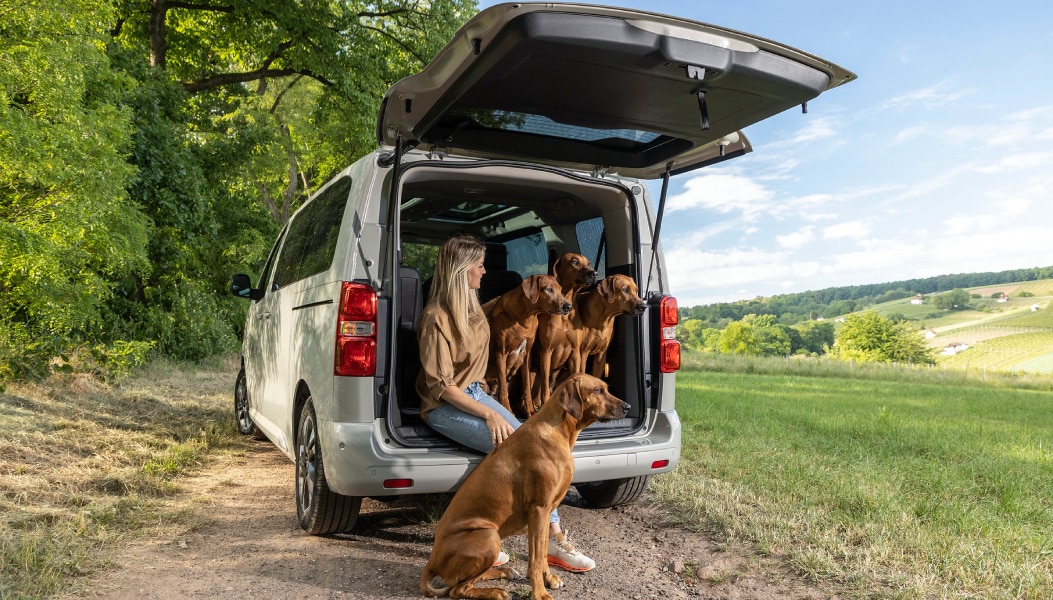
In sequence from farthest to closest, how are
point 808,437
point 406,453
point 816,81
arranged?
point 808,437
point 406,453
point 816,81

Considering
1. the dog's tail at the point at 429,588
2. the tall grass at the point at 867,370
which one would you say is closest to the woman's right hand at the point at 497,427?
the dog's tail at the point at 429,588

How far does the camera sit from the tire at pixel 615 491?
4504mm

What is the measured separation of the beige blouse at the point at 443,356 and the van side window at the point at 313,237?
0.64 metres

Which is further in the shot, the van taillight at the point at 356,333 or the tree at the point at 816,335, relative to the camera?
the tree at the point at 816,335

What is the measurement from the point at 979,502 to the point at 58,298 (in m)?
9.13

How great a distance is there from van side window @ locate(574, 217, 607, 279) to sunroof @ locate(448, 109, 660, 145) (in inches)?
35.1

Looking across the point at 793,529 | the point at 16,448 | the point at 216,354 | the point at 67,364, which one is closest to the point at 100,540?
the point at 16,448

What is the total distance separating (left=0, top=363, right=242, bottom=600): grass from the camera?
11.4 ft

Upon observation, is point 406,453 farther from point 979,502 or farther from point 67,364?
point 67,364

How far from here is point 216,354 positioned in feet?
47.8

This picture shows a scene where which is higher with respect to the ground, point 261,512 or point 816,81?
point 816,81

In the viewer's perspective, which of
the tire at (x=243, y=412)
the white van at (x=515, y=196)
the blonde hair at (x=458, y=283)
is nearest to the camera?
the white van at (x=515, y=196)

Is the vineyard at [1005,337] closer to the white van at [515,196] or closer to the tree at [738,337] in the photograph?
the tree at [738,337]

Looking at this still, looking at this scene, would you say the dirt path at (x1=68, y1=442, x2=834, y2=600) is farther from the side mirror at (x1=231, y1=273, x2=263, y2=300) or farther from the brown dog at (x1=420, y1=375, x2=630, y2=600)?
the side mirror at (x1=231, y1=273, x2=263, y2=300)
